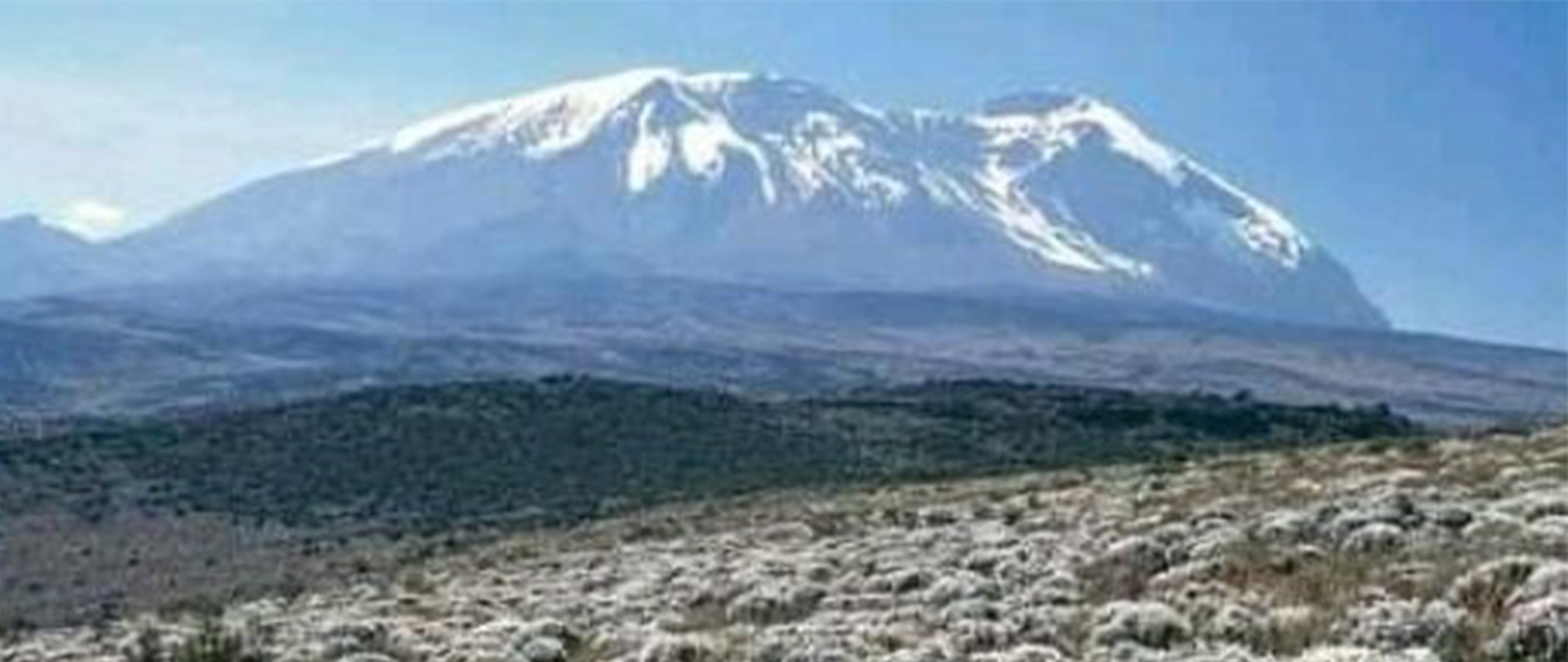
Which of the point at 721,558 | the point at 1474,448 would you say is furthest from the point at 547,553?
the point at 1474,448

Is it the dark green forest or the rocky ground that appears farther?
the dark green forest

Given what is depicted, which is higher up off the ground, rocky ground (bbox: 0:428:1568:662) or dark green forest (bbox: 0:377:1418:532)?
rocky ground (bbox: 0:428:1568:662)

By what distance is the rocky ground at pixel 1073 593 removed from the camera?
2091 centimetres

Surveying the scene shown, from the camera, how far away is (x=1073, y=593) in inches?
1016

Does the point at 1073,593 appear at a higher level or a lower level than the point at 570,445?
higher

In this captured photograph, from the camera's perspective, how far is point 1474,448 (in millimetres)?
47094

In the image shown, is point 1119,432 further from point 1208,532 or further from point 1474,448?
point 1208,532

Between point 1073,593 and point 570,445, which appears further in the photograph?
point 570,445

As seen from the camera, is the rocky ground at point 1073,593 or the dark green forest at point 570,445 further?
the dark green forest at point 570,445

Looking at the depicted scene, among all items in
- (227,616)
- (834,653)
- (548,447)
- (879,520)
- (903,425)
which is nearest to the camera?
(834,653)

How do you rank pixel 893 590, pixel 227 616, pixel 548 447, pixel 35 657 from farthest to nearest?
pixel 548 447 → pixel 227 616 → pixel 35 657 → pixel 893 590

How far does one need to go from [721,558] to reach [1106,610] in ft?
66.1

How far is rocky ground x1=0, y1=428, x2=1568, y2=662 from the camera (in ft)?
68.6

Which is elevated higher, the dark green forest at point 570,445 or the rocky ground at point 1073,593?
the rocky ground at point 1073,593
